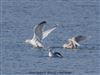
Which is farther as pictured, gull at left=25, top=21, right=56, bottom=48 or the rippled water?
gull at left=25, top=21, right=56, bottom=48

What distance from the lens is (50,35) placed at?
82.0 feet

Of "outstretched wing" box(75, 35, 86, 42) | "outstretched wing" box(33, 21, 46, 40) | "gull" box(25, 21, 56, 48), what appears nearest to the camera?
"outstretched wing" box(33, 21, 46, 40)

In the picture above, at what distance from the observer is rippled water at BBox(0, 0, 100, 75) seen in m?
19.9

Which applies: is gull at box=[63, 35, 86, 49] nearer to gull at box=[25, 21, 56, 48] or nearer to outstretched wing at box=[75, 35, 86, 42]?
outstretched wing at box=[75, 35, 86, 42]

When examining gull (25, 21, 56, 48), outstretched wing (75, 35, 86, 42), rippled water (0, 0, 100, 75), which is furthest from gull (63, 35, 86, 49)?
gull (25, 21, 56, 48)

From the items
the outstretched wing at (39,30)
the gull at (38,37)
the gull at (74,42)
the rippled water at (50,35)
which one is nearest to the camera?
the rippled water at (50,35)

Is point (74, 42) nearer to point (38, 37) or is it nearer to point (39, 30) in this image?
point (38, 37)

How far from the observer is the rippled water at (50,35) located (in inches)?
785

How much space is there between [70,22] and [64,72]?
888 cm

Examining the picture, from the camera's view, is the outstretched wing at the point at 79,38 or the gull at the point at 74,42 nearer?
the gull at the point at 74,42

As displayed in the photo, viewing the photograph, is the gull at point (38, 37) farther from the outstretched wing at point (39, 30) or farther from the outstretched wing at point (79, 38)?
the outstretched wing at point (79, 38)

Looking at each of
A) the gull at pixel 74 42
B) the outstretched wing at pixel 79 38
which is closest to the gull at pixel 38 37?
the gull at pixel 74 42

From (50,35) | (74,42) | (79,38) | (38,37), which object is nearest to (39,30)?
(38,37)

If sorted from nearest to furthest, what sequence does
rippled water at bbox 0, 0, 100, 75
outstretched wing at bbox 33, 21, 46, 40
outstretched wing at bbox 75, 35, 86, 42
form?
rippled water at bbox 0, 0, 100, 75, outstretched wing at bbox 33, 21, 46, 40, outstretched wing at bbox 75, 35, 86, 42
